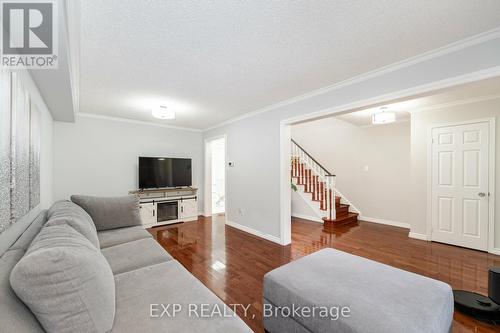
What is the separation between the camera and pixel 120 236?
2451 mm

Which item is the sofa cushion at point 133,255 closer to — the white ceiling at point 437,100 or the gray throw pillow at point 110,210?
the gray throw pillow at point 110,210

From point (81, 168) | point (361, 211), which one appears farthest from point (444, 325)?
point (81, 168)

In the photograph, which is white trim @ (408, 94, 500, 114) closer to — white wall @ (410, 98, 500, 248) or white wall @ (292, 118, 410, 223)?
white wall @ (410, 98, 500, 248)

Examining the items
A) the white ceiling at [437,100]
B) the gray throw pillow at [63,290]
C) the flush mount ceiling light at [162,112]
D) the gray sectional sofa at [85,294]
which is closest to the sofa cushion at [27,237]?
the gray sectional sofa at [85,294]

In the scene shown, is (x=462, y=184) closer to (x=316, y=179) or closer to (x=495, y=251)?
(x=495, y=251)

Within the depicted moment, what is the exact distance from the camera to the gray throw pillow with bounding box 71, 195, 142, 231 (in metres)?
2.70

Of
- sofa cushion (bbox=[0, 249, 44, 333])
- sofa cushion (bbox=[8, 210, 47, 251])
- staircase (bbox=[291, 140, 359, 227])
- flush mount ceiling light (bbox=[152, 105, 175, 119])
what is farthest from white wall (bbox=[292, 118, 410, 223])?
sofa cushion (bbox=[0, 249, 44, 333])

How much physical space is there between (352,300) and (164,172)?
4.55 meters

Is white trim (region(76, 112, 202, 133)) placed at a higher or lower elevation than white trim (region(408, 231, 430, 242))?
higher

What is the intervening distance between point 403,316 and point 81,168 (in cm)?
516

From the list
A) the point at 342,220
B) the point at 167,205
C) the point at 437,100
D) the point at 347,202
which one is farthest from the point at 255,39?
the point at 347,202

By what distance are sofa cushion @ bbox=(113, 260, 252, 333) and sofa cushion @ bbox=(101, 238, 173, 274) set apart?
163 mm

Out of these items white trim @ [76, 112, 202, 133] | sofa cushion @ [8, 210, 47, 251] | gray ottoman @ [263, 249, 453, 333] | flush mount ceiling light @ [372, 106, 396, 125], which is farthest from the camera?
white trim @ [76, 112, 202, 133]

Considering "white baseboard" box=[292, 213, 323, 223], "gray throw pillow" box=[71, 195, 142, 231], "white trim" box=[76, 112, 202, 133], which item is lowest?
"white baseboard" box=[292, 213, 323, 223]
